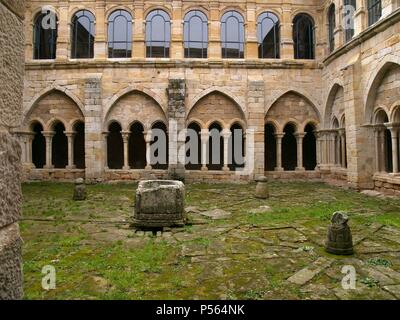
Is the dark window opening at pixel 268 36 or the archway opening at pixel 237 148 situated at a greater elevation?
the dark window opening at pixel 268 36

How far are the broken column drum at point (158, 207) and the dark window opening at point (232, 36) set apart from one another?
957 cm

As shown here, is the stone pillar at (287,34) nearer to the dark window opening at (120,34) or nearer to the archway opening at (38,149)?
the dark window opening at (120,34)

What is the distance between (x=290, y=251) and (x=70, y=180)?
37.9ft

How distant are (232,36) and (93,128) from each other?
7385mm

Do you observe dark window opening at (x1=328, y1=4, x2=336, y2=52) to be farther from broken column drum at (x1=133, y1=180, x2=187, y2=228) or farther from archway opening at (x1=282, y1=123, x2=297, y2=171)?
broken column drum at (x1=133, y1=180, x2=187, y2=228)

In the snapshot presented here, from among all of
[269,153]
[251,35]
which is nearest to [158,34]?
[251,35]

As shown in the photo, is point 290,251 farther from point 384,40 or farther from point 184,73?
point 184,73

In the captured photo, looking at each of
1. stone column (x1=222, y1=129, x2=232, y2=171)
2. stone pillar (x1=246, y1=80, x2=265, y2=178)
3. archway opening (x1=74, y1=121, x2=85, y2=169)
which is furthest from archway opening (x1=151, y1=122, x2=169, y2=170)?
archway opening (x1=74, y1=121, x2=85, y2=169)

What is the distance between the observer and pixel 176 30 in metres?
13.7

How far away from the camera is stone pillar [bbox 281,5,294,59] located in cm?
1393

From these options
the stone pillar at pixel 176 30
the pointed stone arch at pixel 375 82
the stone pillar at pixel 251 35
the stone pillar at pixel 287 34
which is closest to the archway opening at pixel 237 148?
the stone pillar at pixel 251 35

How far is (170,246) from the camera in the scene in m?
5.14

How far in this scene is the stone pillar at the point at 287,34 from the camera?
45.7 feet
